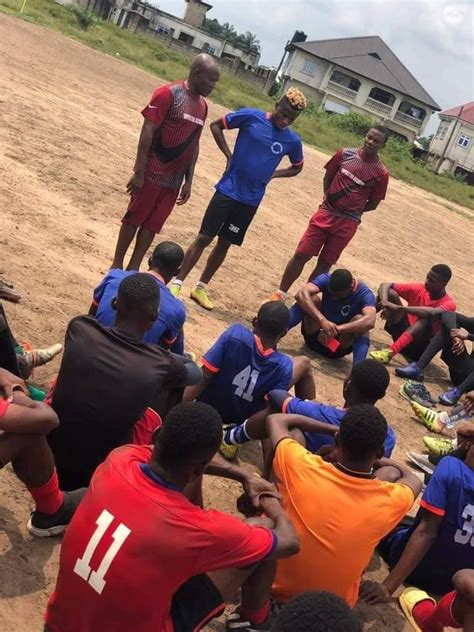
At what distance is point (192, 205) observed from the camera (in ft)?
36.4

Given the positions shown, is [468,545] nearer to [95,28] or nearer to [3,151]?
[3,151]

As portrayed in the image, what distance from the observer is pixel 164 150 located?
262 inches

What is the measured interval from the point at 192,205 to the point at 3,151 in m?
2.92

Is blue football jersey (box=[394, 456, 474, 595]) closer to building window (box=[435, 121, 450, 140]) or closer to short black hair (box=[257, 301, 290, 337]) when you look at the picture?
short black hair (box=[257, 301, 290, 337])

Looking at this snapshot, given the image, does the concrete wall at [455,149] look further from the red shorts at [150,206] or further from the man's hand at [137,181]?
the man's hand at [137,181]

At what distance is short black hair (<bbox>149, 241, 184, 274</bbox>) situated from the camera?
4906mm

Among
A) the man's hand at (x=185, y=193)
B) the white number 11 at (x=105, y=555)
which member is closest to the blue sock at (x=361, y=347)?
the man's hand at (x=185, y=193)

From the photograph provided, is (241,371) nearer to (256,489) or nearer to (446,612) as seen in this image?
(256,489)

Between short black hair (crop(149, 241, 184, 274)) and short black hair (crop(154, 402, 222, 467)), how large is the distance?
7.40 feet

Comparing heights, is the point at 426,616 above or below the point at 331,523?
below

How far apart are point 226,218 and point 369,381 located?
145 inches

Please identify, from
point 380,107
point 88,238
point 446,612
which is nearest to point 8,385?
point 446,612

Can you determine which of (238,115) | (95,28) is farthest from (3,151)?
(95,28)

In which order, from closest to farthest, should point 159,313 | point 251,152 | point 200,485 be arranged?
point 200,485, point 159,313, point 251,152
